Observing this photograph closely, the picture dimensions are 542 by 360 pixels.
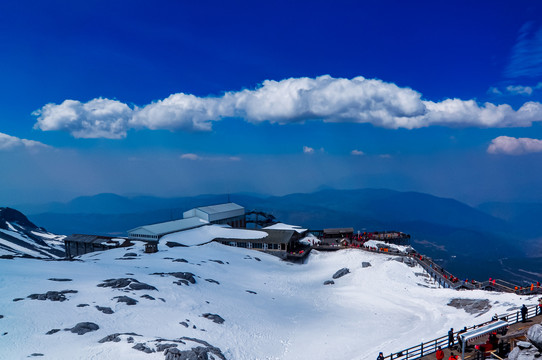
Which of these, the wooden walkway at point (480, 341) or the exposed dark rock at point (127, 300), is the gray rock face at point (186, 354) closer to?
the exposed dark rock at point (127, 300)

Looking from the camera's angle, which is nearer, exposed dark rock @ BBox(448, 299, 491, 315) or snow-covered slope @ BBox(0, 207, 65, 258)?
exposed dark rock @ BBox(448, 299, 491, 315)

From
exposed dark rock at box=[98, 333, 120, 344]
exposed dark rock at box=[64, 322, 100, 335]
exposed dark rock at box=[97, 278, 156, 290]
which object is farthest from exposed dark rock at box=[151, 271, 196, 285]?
exposed dark rock at box=[98, 333, 120, 344]

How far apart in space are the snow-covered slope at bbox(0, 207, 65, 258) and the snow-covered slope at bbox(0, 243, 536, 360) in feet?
207

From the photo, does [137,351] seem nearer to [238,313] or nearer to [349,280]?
[238,313]

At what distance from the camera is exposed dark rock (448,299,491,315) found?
3547 cm

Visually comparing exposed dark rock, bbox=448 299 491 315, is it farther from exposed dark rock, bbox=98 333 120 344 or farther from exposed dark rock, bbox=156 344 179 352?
exposed dark rock, bbox=98 333 120 344

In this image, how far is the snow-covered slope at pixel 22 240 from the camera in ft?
353

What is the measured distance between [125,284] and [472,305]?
40.1 meters

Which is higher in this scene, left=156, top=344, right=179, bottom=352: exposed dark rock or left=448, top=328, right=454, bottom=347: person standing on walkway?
left=448, top=328, right=454, bottom=347: person standing on walkway

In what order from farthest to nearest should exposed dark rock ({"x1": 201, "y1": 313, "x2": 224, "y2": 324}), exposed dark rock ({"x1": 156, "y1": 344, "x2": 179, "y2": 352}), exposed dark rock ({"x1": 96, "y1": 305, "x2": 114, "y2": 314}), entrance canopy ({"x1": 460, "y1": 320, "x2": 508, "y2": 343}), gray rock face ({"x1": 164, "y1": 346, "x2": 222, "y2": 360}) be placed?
exposed dark rock ({"x1": 201, "y1": 313, "x2": 224, "y2": 324}) < exposed dark rock ({"x1": 96, "y1": 305, "x2": 114, "y2": 314}) < exposed dark rock ({"x1": 156, "y1": 344, "x2": 179, "y2": 352}) < gray rock face ({"x1": 164, "y1": 346, "x2": 222, "y2": 360}) < entrance canopy ({"x1": 460, "y1": 320, "x2": 508, "y2": 343})

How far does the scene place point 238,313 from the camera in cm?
3666

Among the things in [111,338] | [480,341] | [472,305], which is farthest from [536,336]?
[111,338]

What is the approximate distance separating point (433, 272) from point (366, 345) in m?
27.7

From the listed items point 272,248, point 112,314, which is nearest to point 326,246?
point 272,248
